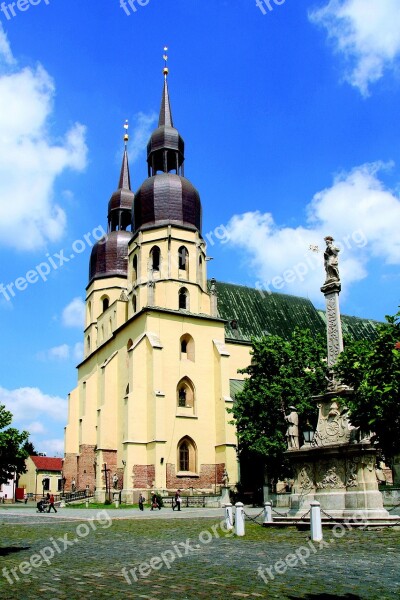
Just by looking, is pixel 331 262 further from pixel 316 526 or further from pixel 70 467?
pixel 70 467

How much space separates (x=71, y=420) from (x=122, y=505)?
18773 mm

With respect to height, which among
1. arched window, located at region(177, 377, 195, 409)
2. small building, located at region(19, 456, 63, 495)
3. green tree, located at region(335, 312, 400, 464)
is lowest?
small building, located at region(19, 456, 63, 495)

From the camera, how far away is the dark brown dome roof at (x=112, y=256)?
192ft

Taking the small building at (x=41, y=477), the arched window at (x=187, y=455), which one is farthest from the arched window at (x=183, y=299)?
the small building at (x=41, y=477)

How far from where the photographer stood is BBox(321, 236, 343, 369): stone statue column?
1956cm

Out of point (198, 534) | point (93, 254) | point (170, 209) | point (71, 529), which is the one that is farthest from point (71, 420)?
point (198, 534)

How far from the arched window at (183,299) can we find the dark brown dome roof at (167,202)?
5172mm

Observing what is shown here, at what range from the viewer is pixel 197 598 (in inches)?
299

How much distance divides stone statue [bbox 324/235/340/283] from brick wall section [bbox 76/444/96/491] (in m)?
34.1

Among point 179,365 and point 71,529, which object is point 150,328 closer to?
point 179,365

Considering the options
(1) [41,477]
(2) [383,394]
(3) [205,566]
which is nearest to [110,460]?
(2) [383,394]

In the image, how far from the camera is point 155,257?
4753cm

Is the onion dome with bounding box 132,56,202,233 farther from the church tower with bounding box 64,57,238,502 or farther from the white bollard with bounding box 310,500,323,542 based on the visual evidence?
the white bollard with bounding box 310,500,323,542

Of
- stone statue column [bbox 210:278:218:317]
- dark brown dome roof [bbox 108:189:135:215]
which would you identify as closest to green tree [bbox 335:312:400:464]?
stone statue column [bbox 210:278:218:317]
